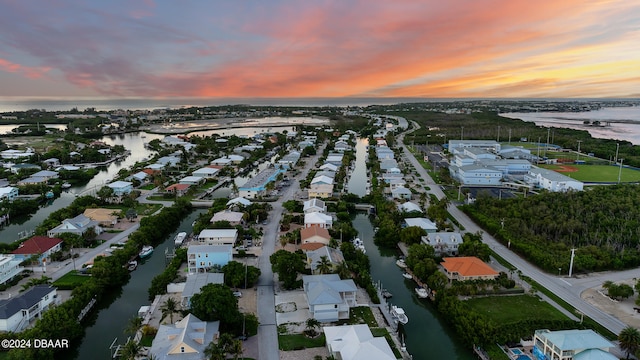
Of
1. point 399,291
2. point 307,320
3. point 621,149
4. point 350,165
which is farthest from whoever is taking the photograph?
point 621,149

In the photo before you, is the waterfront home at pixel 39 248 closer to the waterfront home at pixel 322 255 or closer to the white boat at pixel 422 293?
the waterfront home at pixel 322 255

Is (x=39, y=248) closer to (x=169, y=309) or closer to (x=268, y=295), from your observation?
(x=169, y=309)

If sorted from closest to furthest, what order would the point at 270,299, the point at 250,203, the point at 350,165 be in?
the point at 270,299, the point at 250,203, the point at 350,165

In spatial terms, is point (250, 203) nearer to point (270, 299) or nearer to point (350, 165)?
point (270, 299)

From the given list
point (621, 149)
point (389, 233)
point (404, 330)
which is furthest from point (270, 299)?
point (621, 149)

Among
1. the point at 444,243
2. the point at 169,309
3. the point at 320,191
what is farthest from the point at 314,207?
the point at 169,309

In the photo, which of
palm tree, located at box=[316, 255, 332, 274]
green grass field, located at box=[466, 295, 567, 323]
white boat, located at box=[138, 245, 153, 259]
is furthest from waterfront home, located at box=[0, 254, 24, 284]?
green grass field, located at box=[466, 295, 567, 323]
